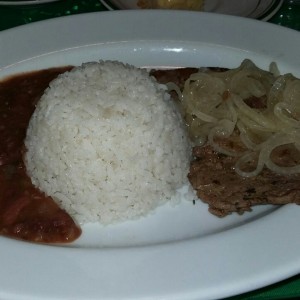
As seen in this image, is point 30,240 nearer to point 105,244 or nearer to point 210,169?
point 105,244

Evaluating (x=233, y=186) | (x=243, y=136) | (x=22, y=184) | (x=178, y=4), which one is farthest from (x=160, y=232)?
(x=178, y=4)

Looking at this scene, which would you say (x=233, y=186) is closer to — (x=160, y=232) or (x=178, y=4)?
(x=160, y=232)

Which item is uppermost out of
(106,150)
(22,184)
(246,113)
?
(246,113)

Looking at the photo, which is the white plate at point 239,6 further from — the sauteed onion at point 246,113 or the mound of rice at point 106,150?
the mound of rice at point 106,150

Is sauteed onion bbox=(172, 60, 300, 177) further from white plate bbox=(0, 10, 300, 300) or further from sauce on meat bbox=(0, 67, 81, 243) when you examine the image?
sauce on meat bbox=(0, 67, 81, 243)

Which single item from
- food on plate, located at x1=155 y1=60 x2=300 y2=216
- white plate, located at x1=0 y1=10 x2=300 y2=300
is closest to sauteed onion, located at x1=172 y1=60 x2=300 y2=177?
food on plate, located at x1=155 y1=60 x2=300 y2=216
